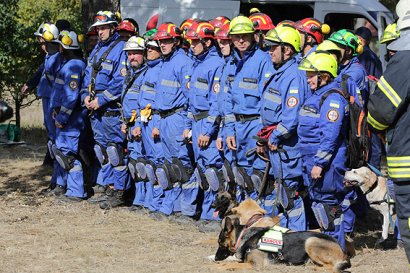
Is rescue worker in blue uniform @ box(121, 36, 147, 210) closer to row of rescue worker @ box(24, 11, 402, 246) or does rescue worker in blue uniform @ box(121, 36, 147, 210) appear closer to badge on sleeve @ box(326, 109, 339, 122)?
row of rescue worker @ box(24, 11, 402, 246)

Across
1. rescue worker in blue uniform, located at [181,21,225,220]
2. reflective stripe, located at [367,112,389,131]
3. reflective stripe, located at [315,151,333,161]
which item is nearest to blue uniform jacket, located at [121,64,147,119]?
rescue worker in blue uniform, located at [181,21,225,220]

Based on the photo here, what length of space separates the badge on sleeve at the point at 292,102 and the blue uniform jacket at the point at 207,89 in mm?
1371

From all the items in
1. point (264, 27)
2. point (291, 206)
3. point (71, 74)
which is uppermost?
point (264, 27)

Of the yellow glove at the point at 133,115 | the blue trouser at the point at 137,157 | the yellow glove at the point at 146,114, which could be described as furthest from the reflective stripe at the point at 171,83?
the blue trouser at the point at 137,157

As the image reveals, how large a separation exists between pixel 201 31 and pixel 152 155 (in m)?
1.73

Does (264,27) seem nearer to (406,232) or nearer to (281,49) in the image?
(281,49)

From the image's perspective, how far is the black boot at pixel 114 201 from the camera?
36.7 feet

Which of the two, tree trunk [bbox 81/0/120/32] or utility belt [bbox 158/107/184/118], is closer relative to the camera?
utility belt [bbox 158/107/184/118]

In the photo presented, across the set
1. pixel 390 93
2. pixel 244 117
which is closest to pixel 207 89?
pixel 244 117

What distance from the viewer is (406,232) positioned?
5637 millimetres

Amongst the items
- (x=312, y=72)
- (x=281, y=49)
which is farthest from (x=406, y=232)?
(x=281, y=49)

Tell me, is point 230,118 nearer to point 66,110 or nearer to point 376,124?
point 66,110

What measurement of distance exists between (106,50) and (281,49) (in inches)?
128

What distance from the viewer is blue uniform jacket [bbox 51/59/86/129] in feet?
36.7
